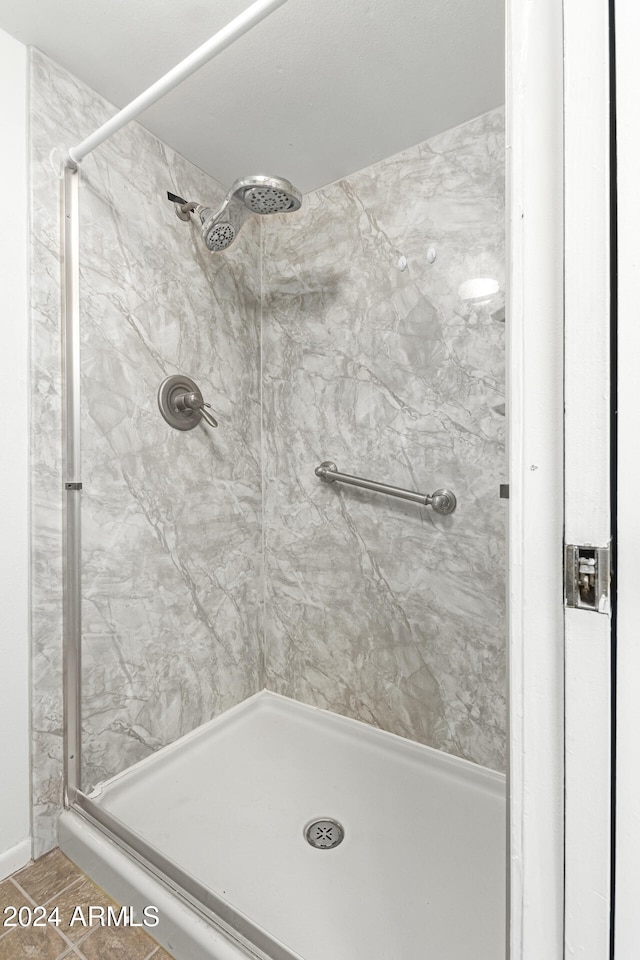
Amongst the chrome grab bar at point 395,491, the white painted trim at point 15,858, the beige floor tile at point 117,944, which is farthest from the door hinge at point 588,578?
the white painted trim at point 15,858

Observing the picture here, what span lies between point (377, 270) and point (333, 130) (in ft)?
1.28

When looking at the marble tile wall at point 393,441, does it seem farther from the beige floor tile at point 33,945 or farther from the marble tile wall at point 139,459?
the beige floor tile at point 33,945

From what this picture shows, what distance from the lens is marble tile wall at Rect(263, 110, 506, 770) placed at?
1.31m

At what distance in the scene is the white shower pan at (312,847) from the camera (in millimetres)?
895

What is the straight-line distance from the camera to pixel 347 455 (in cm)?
155

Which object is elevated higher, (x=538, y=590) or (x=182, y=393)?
(x=182, y=393)

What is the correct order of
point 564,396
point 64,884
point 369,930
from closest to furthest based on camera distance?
point 564,396
point 369,930
point 64,884

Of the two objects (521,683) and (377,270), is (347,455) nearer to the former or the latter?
(377,270)

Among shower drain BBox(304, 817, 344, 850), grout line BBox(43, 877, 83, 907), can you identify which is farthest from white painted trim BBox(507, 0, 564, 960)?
grout line BBox(43, 877, 83, 907)

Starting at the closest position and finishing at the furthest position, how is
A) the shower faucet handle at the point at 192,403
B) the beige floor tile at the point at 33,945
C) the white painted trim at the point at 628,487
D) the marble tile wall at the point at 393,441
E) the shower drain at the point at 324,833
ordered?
the white painted trim at the point at 628,487, the beige floor tile at the point at 33,945, the shower drain at the point at 324,833, the marble tile wall at the point at 393,441, the shower faucet handle at the point at 192,403

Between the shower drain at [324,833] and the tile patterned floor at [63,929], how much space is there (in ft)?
1.18

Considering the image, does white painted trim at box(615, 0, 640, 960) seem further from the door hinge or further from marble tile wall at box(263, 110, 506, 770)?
marble tile wall at box(263, 110, 506, 770)

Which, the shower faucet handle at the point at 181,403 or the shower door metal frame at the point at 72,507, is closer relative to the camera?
the shower door metal frame at the point at 72,507

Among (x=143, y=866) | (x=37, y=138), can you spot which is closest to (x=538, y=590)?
(x=143, y=866)
